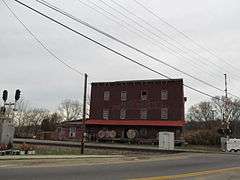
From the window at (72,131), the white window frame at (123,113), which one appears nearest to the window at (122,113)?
the white window frame at (123,113)

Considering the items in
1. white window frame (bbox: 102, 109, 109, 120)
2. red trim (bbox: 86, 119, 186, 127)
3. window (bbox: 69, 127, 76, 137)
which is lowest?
window (bbox: 69, 127, 76, 137)

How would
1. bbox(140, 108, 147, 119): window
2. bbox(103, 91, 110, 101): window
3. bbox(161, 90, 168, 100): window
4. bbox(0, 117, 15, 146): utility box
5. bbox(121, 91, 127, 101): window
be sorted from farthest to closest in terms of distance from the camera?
bbox(103, 91, 110, 101): window, bbox(121, 91, 127, 101): window, bbox(140, 108, 147, 119): window, bbox(161, 90, 168, 100): window, bbox(0, 117, 15, 146): utility box

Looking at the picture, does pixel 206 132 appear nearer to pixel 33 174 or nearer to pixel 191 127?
pixel 191 127

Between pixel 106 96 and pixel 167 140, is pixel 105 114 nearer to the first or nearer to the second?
pixel 106 96

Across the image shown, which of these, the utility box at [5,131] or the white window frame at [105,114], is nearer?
the utility box at [5,131]

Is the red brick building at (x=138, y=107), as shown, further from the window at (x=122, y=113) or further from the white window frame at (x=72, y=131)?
the white window frame at (x=72, y=131)

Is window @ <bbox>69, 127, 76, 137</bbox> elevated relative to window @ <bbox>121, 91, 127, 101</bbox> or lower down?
lower down

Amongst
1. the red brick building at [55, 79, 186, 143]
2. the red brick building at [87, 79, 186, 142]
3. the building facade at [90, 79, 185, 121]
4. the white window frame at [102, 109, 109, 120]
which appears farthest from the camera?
the white window frame at [102, 109, 109, 120]

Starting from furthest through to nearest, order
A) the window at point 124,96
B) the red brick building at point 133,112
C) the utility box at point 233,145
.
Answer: the window at point 124,96 → the red brick building at point 133,112 → the utility box at point 233,145

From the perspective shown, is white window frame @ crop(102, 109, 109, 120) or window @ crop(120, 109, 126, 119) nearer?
window @ crop(120, 109, 126, 119)

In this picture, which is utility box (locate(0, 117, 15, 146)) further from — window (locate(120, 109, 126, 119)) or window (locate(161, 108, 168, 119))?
window (locate(120, 109, 126, 119))

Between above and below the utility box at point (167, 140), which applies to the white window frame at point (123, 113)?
above

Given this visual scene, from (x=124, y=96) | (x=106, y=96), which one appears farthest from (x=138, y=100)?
(x=106, y=96)

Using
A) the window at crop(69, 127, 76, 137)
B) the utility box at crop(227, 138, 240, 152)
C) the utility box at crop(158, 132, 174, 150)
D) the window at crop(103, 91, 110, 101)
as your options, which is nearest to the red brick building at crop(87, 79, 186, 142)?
the window at crop(103, 91, 110, 101)
